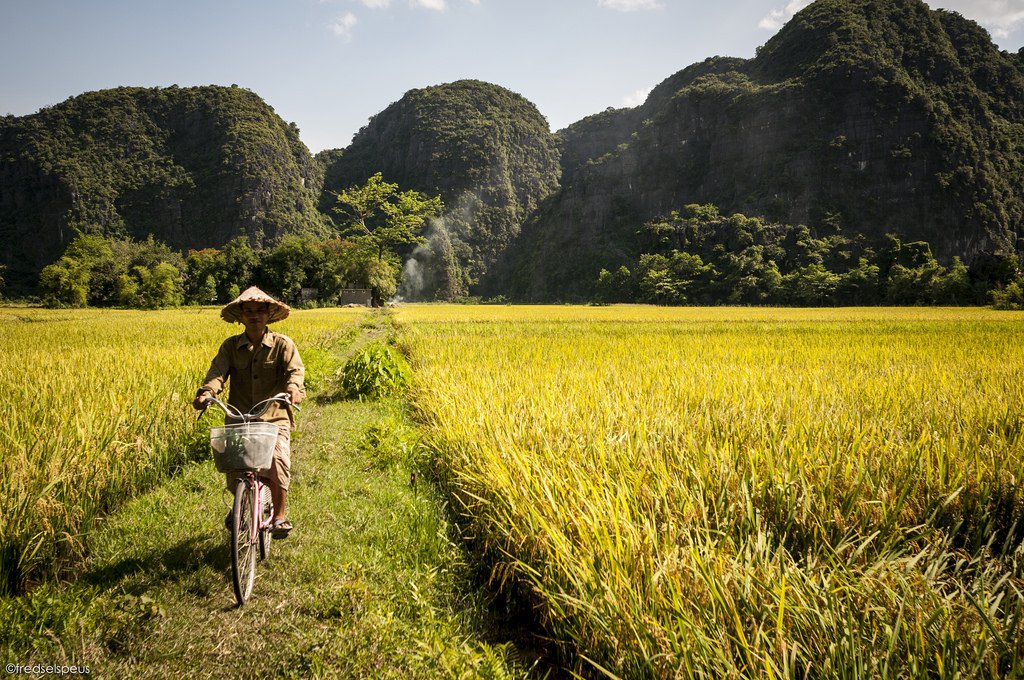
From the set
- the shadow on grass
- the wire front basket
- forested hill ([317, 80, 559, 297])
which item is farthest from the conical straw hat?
forested hill ([317, 80, 559, 297])

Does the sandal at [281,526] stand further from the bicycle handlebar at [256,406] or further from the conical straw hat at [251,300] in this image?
the conical straw hat at [251,300]

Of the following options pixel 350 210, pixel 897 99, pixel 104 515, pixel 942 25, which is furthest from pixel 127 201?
pixel 942 25

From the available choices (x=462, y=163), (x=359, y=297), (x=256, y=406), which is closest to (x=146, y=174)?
(x=462, y=163)

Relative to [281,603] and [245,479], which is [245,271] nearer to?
[245,479]

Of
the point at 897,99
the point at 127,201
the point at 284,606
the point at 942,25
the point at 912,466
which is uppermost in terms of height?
the point at 942,25

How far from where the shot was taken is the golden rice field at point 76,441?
2.61 metres

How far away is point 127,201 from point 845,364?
123495 mm

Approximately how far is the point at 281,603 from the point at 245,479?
74cm

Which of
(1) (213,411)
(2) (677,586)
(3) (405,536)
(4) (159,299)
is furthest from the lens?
(4) (159,299)

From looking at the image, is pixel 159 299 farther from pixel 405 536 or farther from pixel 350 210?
pixel 350 210

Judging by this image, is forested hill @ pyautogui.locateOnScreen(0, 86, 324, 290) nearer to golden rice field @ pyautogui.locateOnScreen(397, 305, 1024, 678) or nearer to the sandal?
the sandal

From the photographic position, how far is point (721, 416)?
143 inches

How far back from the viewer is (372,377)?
7086 mm

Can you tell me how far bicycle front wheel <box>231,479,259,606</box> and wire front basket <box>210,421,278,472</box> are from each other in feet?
0.63
